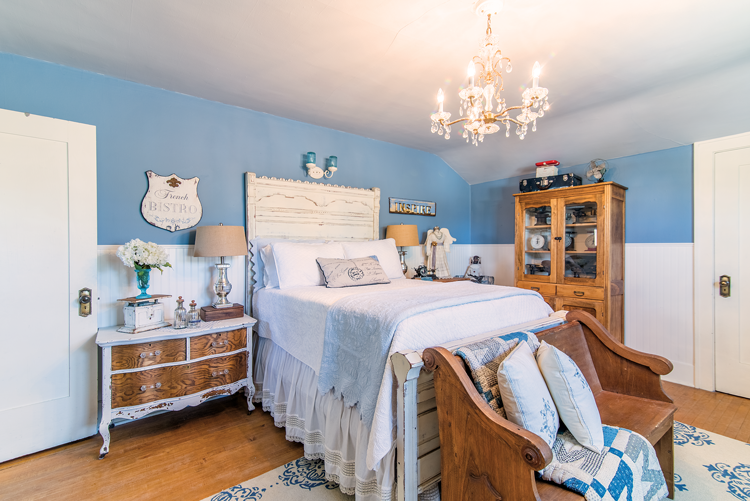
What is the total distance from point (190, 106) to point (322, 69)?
118 centimetres

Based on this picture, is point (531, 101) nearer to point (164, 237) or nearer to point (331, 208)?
point (331, 208)

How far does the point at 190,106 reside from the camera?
108 inches

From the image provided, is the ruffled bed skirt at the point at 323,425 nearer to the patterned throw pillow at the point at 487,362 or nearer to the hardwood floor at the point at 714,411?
the patterned throw pillow at the point at 487,362

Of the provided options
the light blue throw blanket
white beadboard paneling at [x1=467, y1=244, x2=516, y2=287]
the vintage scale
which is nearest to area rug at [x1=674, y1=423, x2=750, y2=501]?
the light blue throw blanket

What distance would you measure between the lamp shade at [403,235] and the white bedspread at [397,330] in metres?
1.18

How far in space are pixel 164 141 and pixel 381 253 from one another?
1.96 metres

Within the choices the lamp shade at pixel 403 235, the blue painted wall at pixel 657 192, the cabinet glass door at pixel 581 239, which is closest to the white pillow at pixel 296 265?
the lamp shade at pixel 403 235

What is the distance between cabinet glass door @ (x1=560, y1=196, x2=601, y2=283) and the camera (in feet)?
10.8

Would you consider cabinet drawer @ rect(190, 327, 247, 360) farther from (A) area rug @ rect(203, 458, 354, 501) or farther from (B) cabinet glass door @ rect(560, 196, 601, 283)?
(B) cabinet glass door @ rect(560, 196, 601, 283)

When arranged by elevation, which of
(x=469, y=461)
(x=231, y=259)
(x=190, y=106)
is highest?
(x=190, y=106)

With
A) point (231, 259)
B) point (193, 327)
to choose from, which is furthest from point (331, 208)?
point (193, 327)

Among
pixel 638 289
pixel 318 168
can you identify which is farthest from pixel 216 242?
pixel 638 289

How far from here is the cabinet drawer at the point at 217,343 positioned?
226cm

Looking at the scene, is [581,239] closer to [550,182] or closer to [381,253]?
[550,182]
